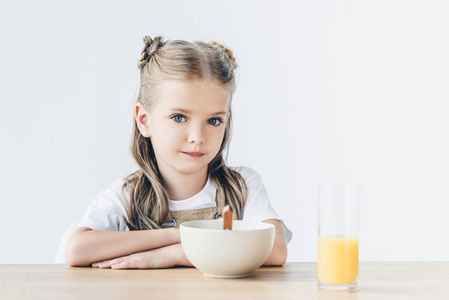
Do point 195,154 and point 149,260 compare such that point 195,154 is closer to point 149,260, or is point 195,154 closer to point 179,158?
point 179,158

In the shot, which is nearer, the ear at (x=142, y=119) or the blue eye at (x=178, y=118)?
the blue eye at (x=178, y=118)

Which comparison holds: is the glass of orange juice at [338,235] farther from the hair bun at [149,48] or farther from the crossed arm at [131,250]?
the hair bun at [149,48]

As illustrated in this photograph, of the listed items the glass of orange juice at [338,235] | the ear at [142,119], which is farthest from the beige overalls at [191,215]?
the glass of orange juice at [338,235]

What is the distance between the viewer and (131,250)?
1201mm

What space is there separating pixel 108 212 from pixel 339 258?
0.72m

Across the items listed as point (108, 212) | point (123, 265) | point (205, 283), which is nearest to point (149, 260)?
point (123, 265)

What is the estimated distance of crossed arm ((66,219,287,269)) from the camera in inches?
44.4

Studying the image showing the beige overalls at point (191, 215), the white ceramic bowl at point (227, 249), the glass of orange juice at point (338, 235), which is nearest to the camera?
the glass of orange juice at point (338, 235)

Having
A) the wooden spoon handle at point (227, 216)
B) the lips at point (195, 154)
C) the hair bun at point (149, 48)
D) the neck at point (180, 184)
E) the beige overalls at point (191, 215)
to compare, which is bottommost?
the beige overalls at point (191, 215)

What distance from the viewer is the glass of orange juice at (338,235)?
2.82 feet

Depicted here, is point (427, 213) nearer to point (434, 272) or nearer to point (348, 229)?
point (434, 272)

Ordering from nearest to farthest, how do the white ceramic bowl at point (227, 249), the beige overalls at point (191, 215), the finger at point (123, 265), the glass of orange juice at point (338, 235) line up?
the glass of orange juice at point (338, 235) → the white ceramic bowl at point (227, 249) → the finger at point (123, 265) → the beige overalls at point (191, 215)

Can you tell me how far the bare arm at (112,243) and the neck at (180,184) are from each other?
328 millimetres

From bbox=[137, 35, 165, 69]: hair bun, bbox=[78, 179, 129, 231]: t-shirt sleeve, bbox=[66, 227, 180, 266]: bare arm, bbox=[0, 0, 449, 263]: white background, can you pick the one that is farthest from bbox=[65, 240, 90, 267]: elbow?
bbox=[0, 0, 449, 263]: white background
